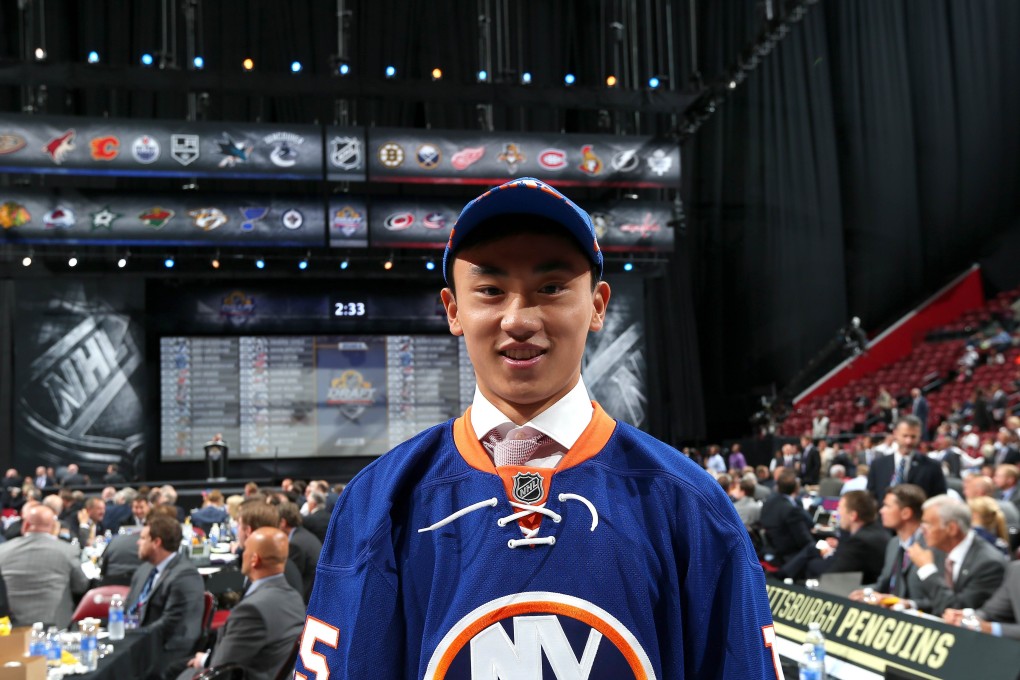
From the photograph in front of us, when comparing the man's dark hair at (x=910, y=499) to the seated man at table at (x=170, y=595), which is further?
the seated man at table at (x=170, y=595)

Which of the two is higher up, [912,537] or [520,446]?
[520,446]

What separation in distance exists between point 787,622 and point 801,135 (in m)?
18.2

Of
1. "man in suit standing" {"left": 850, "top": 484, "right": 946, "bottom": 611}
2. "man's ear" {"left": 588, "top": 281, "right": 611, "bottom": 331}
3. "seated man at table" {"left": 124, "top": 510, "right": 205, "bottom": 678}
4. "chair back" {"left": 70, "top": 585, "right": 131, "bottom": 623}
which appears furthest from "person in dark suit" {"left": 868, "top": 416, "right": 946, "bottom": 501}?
"man's ear" {"left": 588, "top": 281, "right": 611, "bottom": 331}

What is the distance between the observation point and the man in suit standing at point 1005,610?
181 inches

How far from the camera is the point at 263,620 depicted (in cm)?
445

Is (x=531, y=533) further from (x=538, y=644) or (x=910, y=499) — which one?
(x=910, y=499)

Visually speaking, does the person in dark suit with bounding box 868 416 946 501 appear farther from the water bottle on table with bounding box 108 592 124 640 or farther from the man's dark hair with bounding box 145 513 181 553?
A: the water bottle on table with bounding box 108 592 124 640

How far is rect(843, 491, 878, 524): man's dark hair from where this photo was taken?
665 centimetres

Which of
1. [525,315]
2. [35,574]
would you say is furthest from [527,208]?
[35,574]

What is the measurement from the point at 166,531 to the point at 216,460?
1203 cm

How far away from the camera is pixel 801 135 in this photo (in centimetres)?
2138

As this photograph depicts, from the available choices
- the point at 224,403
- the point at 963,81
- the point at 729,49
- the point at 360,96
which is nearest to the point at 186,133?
the point at 360,96

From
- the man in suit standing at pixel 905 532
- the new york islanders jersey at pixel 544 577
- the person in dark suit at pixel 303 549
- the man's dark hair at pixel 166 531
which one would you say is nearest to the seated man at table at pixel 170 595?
the man's dark hair at pixel 166 531

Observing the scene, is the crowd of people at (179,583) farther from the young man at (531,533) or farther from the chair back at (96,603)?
the young man at (531,533)
